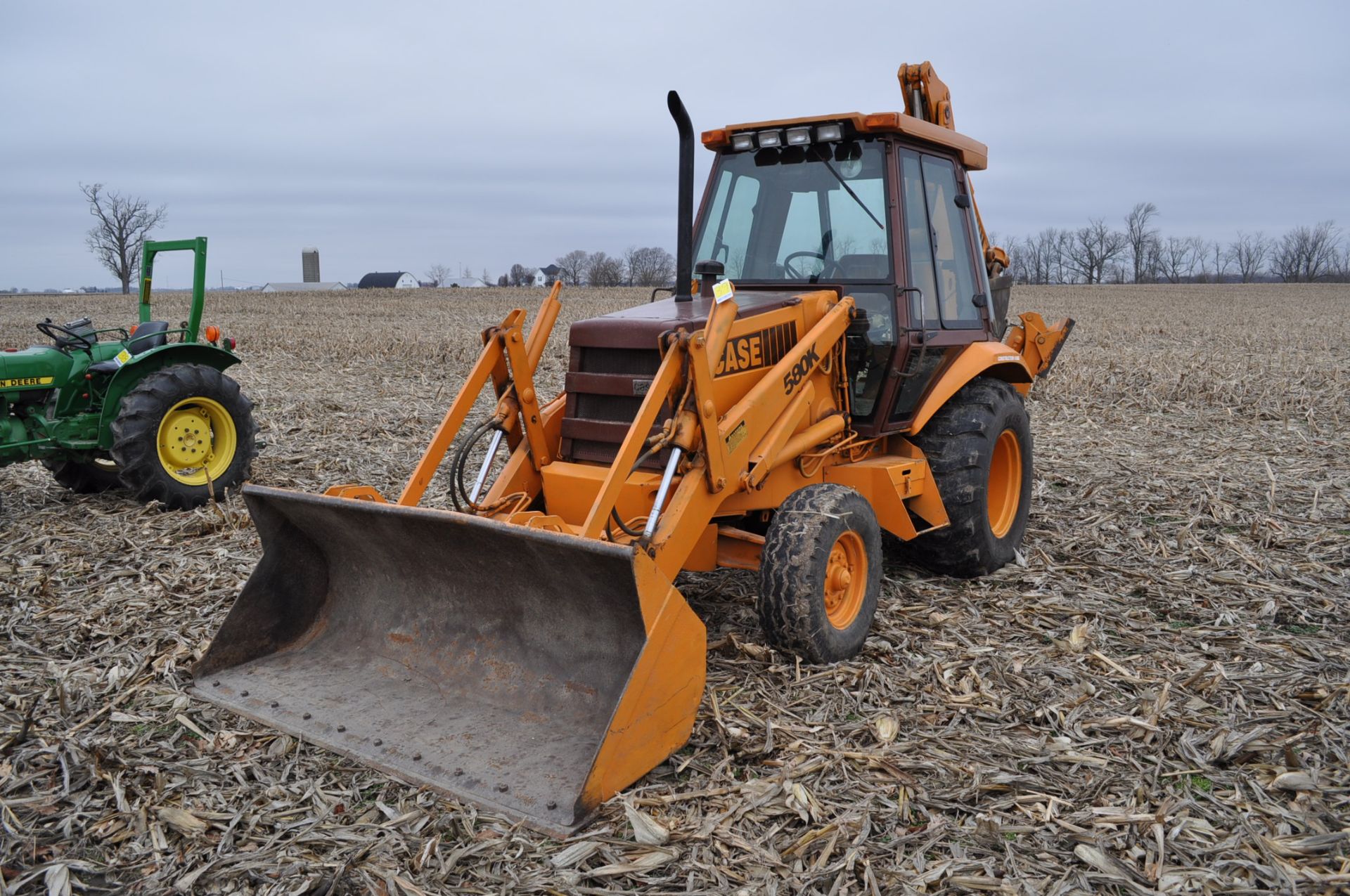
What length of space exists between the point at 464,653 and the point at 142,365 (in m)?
4.51

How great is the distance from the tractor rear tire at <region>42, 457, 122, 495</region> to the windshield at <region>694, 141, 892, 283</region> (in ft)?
16.3

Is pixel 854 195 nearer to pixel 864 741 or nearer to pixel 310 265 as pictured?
pixel 864 741

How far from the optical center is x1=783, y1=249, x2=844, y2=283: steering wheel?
5517 mm

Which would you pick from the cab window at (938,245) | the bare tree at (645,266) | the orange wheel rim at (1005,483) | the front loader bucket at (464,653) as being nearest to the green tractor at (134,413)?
the front loader bucket at (464,653)

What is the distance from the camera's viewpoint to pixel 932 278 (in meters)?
5.69

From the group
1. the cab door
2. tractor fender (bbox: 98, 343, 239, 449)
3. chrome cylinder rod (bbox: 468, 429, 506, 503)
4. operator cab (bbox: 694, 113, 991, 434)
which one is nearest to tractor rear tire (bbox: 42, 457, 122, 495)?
tractor fender (bbox: 98, 343, 239, 449)

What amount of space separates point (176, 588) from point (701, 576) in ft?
9.37

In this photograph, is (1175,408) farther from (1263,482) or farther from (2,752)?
(2,752)

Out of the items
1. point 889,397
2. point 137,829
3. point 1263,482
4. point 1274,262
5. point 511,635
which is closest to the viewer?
point 137,829

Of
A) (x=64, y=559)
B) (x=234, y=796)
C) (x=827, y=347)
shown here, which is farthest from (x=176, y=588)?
(x=827, y=347)

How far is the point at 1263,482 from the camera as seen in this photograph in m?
7.76

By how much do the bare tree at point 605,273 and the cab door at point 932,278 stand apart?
44.8 metres

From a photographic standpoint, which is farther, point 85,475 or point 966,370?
point 85,475

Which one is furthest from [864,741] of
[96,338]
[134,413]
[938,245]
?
[96,338]
